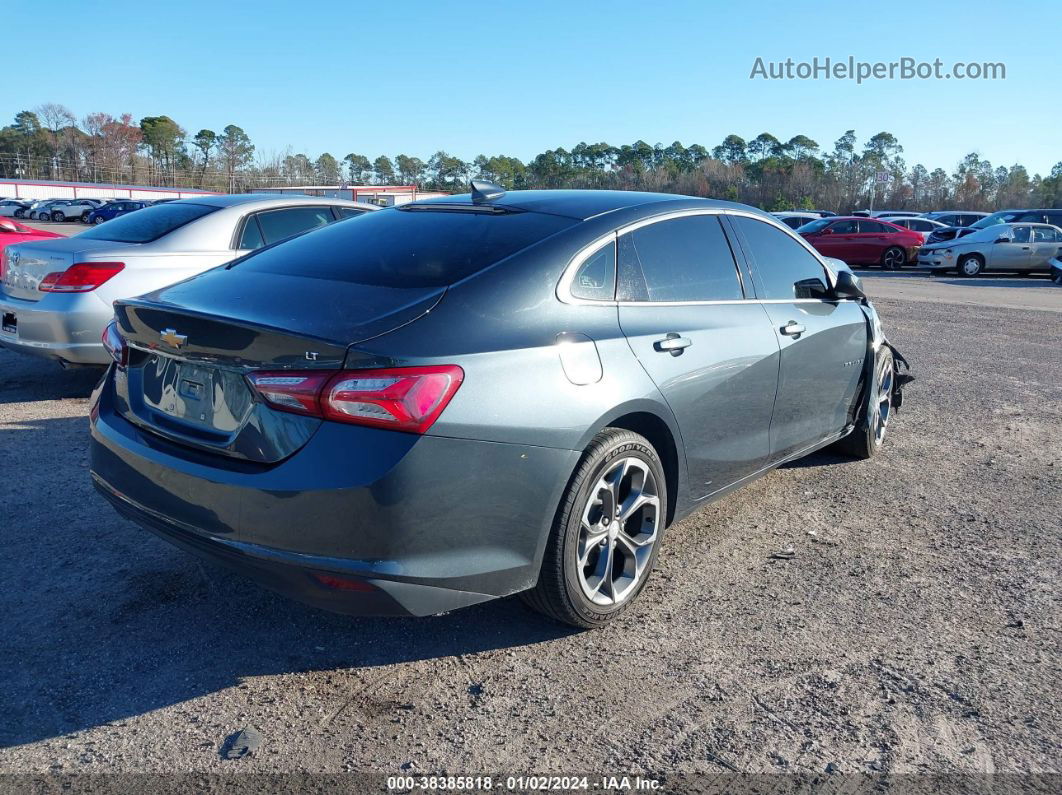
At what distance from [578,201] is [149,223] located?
4.45 meters

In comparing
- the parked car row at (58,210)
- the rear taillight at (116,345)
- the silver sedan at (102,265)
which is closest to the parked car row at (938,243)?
the silver sedan at (102,265)

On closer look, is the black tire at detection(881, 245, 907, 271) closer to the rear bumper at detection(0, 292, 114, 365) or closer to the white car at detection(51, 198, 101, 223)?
the rear bumper at detection(0, 292, 114, 365)

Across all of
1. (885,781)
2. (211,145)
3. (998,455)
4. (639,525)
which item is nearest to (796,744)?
(885,781)

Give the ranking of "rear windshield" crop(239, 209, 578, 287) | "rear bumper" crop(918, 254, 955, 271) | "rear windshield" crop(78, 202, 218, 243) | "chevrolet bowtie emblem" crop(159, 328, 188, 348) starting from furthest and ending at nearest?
1. "rear bumper" crop(918, 254, 955, 271)
2. "rear windshield" crop(78, 202, 218, 243)
3. "rear windshield" crop(239, 209, 578, 287)
4. "chevrolet bowtie emblem" crop(159, 328, 188, 348)

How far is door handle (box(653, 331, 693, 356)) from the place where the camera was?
11.2 ft

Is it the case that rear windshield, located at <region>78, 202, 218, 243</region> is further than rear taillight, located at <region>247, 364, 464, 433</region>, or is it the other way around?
rear windshield, located at <region>78, 202, 218, 243</region>

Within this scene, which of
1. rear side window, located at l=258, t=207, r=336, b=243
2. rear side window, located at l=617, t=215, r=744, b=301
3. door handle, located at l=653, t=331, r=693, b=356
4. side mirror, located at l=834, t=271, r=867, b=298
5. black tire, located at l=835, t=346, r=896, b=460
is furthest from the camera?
rear side window, located at l=258, t=207, r=336, b=243

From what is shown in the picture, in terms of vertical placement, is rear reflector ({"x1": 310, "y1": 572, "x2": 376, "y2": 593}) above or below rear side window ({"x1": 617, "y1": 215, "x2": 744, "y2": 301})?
below

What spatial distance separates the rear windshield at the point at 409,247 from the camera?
Result: 3162mm

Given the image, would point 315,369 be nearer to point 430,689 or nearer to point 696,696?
point 430,689

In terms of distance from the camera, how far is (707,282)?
13.0ft

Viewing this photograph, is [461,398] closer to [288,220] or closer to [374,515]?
[374,515]

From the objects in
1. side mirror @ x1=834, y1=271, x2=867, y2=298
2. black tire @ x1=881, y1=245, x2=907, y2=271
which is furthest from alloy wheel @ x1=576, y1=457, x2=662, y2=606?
black tire @ x1=881, y1=245, x2=907, y2=271

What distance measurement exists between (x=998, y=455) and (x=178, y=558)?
5187 millimetres
